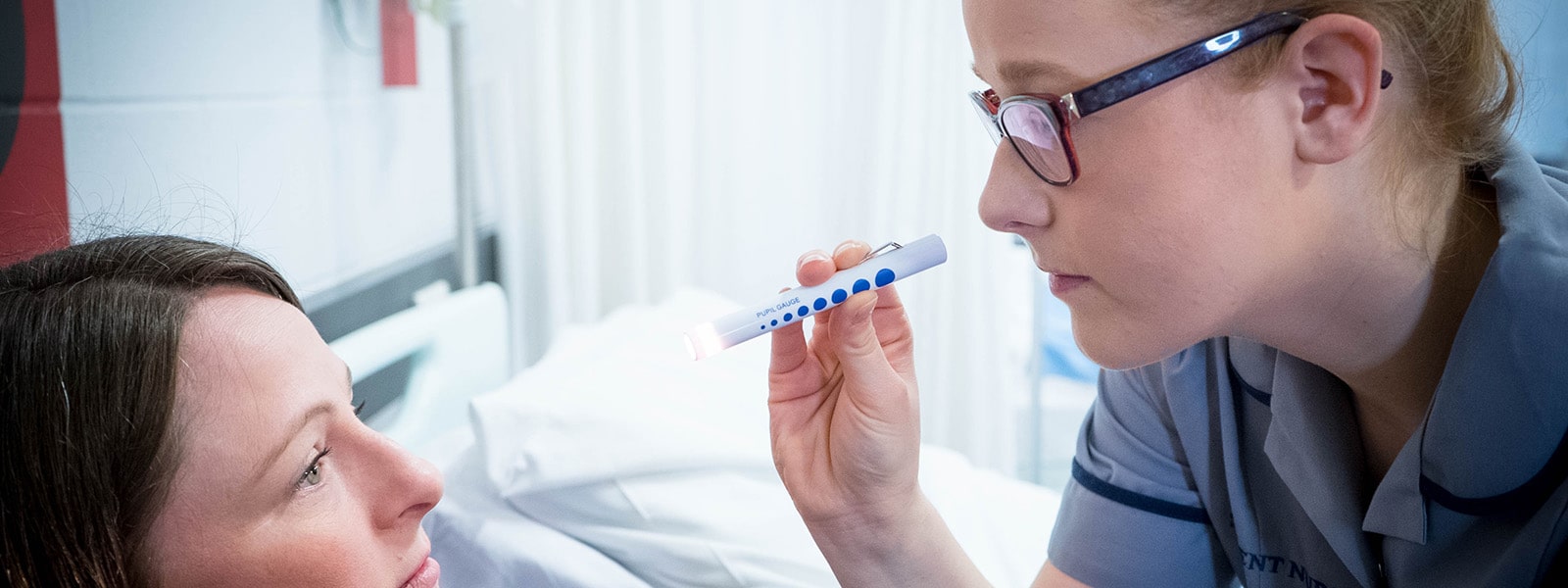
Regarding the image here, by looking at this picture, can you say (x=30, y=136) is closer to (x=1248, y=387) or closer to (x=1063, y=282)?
(x=1063, y=282)

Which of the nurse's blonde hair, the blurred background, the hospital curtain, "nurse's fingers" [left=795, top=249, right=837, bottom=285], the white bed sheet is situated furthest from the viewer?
the hospital curtain

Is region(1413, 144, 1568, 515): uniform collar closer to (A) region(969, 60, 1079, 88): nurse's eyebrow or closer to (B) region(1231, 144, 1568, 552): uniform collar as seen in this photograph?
(B) region(1231, 144, 1568, 552): uniform collar

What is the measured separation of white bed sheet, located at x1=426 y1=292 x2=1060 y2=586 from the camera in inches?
46.0

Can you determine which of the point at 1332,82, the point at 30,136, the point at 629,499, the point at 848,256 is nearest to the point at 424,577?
the point at 629,499

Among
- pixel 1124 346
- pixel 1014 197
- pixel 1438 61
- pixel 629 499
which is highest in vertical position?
pixel 1438 61

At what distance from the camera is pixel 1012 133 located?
85 centimetres

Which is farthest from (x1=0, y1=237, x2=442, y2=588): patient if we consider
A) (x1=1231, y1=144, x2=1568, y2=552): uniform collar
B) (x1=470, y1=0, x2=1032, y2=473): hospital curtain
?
(x1=470, y1=0, x2=1032, y2=473): hospital curtain

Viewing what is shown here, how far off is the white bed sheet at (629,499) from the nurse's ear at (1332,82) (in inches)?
27.4

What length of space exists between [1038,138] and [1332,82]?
219 mm

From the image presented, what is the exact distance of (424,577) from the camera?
0.89 metres

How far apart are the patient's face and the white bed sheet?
0.32m

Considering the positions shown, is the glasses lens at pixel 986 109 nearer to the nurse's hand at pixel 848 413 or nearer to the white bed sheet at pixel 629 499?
the nurse's hand at pixel 848 413

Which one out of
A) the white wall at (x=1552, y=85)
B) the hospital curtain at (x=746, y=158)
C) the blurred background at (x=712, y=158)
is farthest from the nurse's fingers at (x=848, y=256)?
the white wall at (x=1552, y=85)

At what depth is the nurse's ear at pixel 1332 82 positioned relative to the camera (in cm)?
77
